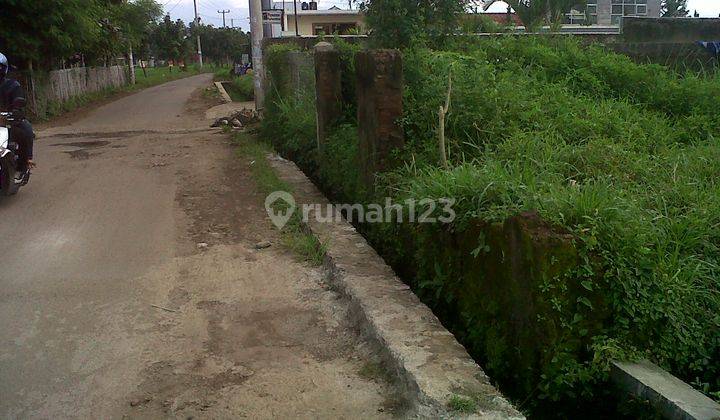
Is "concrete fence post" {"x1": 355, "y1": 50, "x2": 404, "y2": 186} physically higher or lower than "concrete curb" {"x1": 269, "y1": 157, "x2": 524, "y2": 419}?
higher

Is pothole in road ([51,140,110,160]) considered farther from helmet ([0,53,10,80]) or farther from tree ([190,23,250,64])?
tree ([190,23,250,64])

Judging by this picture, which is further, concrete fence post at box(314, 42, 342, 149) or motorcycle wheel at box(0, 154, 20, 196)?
concrete fence post at box(314, 42, 342, 149)

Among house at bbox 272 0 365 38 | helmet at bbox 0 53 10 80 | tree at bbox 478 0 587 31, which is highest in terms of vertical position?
house at bbox 272 0 365 38

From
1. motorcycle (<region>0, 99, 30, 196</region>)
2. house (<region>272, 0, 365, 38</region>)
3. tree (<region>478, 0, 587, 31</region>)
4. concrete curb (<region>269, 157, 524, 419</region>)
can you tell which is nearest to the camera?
concrete curb (<region>269, 157, 524, 419</region>)

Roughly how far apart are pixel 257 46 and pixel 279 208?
867 cm

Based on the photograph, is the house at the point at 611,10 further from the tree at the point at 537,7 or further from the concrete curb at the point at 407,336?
the concrete curb at the point at 407,336

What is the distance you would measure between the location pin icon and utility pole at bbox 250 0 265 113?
7665 mm

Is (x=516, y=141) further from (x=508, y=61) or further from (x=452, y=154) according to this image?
(x=508, y=61)

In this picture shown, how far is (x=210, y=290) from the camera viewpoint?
483 cm

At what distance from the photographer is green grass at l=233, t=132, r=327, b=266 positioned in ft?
18.1

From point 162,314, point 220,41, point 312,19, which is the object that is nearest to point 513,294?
point 162,314

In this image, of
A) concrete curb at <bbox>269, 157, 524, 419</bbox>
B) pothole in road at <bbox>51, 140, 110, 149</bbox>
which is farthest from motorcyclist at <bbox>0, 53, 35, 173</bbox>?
pothole in road at <bbox>51, 140, 110, 149</bbox>

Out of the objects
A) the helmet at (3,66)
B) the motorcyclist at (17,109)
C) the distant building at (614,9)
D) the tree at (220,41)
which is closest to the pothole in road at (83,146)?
the motorcyclist at (17,109)

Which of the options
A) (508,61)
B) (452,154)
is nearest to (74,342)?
(452,154)
